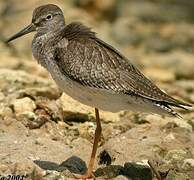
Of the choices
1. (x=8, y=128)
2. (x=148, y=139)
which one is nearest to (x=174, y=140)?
(x=148, y=139)

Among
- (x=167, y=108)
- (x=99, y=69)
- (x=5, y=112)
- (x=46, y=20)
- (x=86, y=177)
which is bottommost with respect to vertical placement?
(x=86, y=177)

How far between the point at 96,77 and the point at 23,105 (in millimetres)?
1952

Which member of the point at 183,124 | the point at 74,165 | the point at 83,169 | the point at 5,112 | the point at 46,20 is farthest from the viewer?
the point at 183,124

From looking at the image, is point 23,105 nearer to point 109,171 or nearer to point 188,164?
point 109,171

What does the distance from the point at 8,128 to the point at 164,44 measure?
31.8 ft

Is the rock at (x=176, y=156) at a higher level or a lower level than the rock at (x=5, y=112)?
lower

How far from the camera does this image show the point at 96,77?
28.7 feet

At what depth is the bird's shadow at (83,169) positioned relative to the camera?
28.8ft

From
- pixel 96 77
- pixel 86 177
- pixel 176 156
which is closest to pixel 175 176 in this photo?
pixel 176 156

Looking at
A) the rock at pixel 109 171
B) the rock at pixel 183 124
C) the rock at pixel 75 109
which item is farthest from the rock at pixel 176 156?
the rock at pixel 75 109

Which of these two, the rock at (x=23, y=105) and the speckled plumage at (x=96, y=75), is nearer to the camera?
the speckled plumage at (x=96, y=75)

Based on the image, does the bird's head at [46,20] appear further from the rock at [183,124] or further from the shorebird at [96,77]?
the rock at [183,124]

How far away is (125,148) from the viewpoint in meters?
9.67

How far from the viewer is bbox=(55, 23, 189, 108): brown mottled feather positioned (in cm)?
872
